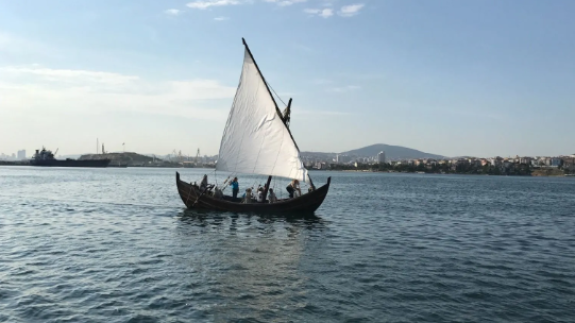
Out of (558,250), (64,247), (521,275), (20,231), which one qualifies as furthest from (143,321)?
(558,250)

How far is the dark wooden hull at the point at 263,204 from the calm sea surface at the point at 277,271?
1872 millimetres

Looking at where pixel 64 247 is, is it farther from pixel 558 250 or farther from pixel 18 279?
pixel 558 250

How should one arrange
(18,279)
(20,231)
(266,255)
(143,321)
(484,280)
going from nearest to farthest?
(143,321) → (18,279) → (484,280) → (266,255) → (20,231)

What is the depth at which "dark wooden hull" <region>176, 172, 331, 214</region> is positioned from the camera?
35969 mm

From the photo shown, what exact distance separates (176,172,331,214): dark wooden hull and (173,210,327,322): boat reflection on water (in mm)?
1366

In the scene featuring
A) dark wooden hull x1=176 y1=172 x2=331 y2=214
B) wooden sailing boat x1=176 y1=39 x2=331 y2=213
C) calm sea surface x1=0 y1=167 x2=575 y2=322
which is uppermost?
wooden sailing boat x1=176 y1=39 x2=331 y2=213

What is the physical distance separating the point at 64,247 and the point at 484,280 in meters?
19.8

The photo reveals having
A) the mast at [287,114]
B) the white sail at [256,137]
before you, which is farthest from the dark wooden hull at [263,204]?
the mast at [287,114]

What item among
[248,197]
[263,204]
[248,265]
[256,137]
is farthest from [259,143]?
[248,265]

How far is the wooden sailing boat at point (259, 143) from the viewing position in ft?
113

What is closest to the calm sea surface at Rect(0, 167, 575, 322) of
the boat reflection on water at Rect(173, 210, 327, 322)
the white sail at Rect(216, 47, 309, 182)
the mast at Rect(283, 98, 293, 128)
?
the boat reflection on water at Rect(173, 210, 327, 322)

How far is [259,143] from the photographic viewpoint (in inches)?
1391

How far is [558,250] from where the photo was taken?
25.1 m

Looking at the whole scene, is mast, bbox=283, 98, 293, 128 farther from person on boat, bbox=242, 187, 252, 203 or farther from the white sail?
person on boat, bbox=242, 187, 252, 203
